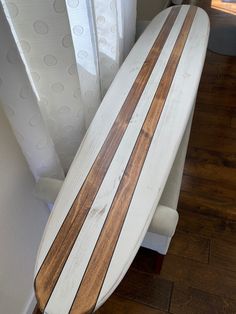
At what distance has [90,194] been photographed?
752 mm

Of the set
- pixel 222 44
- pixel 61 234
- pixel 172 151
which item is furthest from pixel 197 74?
pixel 222 44

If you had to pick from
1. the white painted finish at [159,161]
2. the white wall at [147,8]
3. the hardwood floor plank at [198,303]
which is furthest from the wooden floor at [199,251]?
the white wall at [147,8]

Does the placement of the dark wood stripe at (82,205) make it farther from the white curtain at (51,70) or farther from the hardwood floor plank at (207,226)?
the hardwood floor plank at (207,226)

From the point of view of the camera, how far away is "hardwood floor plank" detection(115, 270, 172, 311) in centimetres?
112

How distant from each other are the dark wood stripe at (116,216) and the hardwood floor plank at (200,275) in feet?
2.15

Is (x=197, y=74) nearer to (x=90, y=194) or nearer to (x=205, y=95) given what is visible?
(x=90, y=194)

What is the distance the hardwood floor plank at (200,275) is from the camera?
3.71 feet

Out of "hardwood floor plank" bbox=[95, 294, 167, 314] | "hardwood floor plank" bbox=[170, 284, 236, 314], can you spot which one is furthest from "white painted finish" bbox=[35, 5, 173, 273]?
"hardwood floor plank" bbox=[170, 284, 236, 314]

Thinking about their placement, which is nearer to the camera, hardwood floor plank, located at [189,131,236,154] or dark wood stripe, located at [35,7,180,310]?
dark wood stripe, located at [35,7,180,310]

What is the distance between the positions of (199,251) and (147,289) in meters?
0.32

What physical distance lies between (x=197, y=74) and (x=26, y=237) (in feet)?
3.29

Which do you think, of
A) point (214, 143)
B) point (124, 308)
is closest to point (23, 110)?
point (124, 308)

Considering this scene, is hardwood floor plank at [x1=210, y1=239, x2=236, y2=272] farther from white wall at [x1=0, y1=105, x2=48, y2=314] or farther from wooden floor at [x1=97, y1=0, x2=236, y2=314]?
white wall at [x1=0, y1=105, x2=48, y2=314]

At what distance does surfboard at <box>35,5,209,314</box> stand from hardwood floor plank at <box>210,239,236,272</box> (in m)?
0.67
